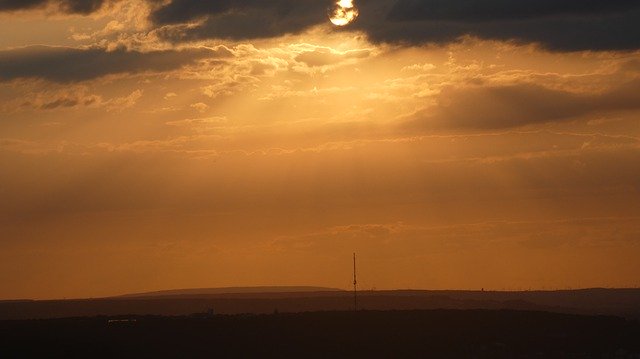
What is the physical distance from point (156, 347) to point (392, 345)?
12.4m

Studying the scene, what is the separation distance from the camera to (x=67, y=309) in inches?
6654

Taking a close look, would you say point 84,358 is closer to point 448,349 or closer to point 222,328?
point 222,328

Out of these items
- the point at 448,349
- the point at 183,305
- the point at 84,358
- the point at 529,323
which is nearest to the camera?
the point at 84,358

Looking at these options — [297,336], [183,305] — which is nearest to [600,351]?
[297,336]

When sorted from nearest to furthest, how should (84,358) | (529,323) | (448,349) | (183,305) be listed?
(84,358) < (448,349) < (529,323) < (183,305)

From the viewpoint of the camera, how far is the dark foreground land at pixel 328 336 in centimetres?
5897

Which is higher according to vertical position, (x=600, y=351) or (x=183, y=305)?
(x=183, y=305)

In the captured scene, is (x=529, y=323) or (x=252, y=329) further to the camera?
(x=529, y=323)

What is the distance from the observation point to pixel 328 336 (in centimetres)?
6241

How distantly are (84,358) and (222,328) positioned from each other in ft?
28.8

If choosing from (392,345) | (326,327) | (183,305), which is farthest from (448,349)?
(183,305)

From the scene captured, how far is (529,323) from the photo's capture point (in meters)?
67.4

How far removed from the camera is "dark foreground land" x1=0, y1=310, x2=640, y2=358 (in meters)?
59.0

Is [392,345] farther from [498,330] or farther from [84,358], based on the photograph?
[84,358]
